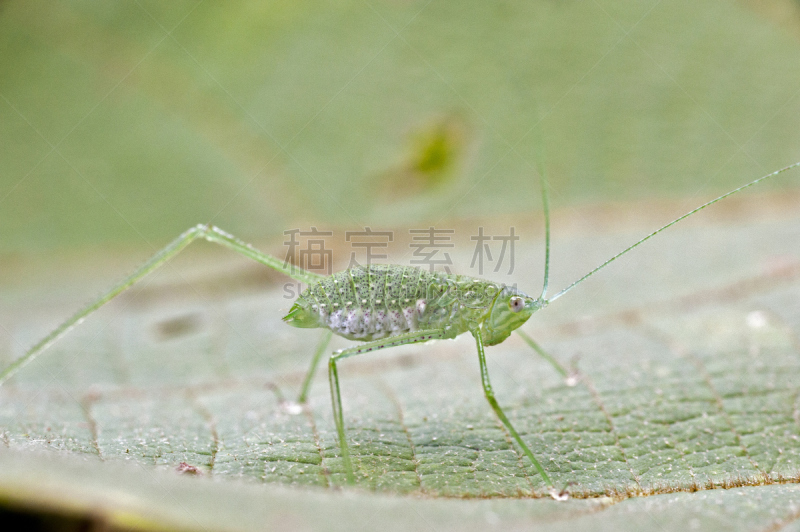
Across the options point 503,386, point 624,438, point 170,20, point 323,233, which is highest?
point 170,20

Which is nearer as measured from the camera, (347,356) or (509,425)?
(509,425)

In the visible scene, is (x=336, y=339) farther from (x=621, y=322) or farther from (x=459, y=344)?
(x=621, y=322)

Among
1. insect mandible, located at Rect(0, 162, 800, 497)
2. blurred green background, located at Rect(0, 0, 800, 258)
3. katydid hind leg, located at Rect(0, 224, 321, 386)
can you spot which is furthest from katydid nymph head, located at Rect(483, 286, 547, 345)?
blurred green background, located at Rect(0, 0, 800, 258)

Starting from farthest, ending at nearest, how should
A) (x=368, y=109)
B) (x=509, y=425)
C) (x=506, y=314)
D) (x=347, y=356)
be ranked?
(x=368, y=109)
(x=506, y=314)
(x=347, y=356)
(x=509, y=425)

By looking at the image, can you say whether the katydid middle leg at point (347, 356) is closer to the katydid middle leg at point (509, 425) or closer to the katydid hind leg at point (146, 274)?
the katydid middle leg at point (509, 425)

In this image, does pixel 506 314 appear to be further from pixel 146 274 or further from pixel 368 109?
pixel 368 109

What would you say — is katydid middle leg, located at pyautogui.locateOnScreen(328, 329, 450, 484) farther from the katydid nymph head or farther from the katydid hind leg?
the katydid hind leg

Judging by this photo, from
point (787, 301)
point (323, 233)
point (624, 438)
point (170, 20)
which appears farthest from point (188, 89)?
point (787, 301)

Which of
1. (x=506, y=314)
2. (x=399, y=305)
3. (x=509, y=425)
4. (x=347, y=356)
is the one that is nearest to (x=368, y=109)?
(x=399, y=305)
